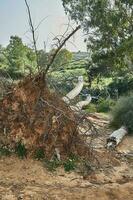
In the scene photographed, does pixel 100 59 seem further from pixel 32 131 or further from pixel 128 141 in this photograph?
pixel 32 131

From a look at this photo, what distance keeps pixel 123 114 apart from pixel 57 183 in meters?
7.54

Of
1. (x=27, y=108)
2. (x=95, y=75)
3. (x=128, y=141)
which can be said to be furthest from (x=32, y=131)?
(x=95, y=75)

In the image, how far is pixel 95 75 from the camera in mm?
33938

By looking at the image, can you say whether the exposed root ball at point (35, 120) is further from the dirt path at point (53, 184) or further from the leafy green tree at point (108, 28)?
the leafy green tree at point (108, 28)

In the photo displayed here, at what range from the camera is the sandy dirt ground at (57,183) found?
7789mm

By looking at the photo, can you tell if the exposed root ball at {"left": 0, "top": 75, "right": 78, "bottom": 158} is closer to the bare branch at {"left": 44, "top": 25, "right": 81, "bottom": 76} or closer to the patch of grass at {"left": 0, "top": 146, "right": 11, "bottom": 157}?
the patch of grass at {"left": 0, "top": 146, "right": 11, "bottom": 157}

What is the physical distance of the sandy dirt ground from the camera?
779cm

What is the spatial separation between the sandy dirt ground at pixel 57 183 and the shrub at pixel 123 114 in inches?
206

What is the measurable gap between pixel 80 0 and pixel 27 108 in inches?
807

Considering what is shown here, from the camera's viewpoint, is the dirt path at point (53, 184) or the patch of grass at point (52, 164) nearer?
the dirt path at point (53, 184)

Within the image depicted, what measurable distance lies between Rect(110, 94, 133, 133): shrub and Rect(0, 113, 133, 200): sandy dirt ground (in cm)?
524

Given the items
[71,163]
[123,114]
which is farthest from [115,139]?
[71,163]

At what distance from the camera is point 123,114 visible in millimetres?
15672

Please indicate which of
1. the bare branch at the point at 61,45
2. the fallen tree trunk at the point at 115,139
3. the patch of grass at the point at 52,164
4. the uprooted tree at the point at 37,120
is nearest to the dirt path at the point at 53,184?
the patch of grass at the point at 52,164
